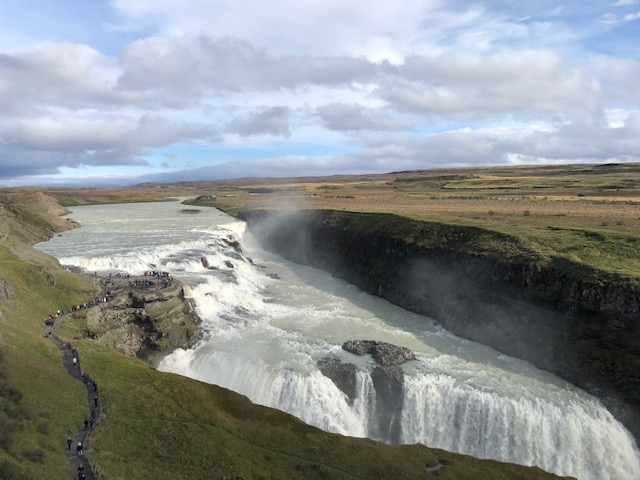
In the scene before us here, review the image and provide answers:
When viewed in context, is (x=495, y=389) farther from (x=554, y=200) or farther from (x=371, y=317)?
(x=554, y=200)

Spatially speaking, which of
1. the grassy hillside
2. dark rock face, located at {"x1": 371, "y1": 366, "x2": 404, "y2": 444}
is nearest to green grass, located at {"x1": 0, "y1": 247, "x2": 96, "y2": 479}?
the grassy hillside

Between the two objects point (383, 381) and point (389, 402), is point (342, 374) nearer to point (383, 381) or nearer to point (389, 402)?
point (383, 381)

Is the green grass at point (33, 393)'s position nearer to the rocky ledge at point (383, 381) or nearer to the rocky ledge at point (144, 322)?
the rocky ledge at point (144, 322)

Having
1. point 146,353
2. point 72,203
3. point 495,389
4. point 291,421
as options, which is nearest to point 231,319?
point 146,353

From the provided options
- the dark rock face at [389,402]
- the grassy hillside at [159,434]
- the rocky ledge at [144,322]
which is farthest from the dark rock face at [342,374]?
the rocky ledge at [144,322]

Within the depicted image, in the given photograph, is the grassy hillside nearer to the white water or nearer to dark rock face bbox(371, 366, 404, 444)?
the white water

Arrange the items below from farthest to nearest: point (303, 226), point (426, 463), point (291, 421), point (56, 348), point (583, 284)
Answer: point (303, 226)
point (583, 284)
point (56, 348)
point (291, 421)
point (426, 463)

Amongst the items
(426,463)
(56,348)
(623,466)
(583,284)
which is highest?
(583,284)
